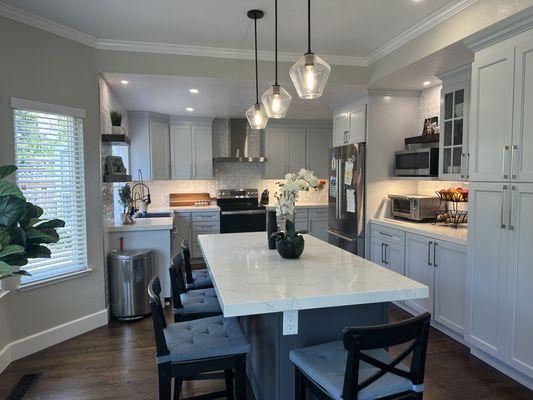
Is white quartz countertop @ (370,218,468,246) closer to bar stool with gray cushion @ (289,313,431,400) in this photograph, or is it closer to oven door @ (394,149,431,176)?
oven door @ (394,149,431,176)

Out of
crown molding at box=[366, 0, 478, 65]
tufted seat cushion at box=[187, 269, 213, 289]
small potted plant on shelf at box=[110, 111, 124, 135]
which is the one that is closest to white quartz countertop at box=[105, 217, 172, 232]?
small potted plant on shelf at box=[110, 111, 124, 135]

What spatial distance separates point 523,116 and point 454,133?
108cm

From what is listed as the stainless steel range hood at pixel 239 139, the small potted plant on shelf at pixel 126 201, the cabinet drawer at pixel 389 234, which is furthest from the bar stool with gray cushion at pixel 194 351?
the stainless steel range hood at pixel 239 139

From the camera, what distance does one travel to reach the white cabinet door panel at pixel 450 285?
9.99 feet

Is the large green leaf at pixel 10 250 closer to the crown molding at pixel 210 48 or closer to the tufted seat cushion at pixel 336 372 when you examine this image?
the tufted seat cushion at pixel 336 372

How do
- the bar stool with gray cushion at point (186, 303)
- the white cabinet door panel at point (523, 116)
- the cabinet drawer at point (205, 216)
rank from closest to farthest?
the bar stool with gray cushion at point (186, 303), the white cabinet door panel at point (523, 116), the cabinet drawer at point (205, 216)

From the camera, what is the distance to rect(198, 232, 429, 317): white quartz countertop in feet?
5.17

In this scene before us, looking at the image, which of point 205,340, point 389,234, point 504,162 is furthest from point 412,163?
point 205,340

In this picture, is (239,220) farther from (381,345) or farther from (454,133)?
(381,345)

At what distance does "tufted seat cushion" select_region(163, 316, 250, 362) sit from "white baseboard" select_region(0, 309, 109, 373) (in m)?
1.79

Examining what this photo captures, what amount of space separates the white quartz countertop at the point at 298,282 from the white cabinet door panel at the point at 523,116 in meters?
1.21

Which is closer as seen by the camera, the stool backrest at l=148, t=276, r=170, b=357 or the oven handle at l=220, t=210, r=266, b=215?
the stool backrest at l=148, t=276, r=170, b=357

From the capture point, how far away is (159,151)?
5902mm

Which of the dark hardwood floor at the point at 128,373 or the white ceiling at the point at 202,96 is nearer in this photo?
the dark hardwood floor at the point at 128,373
